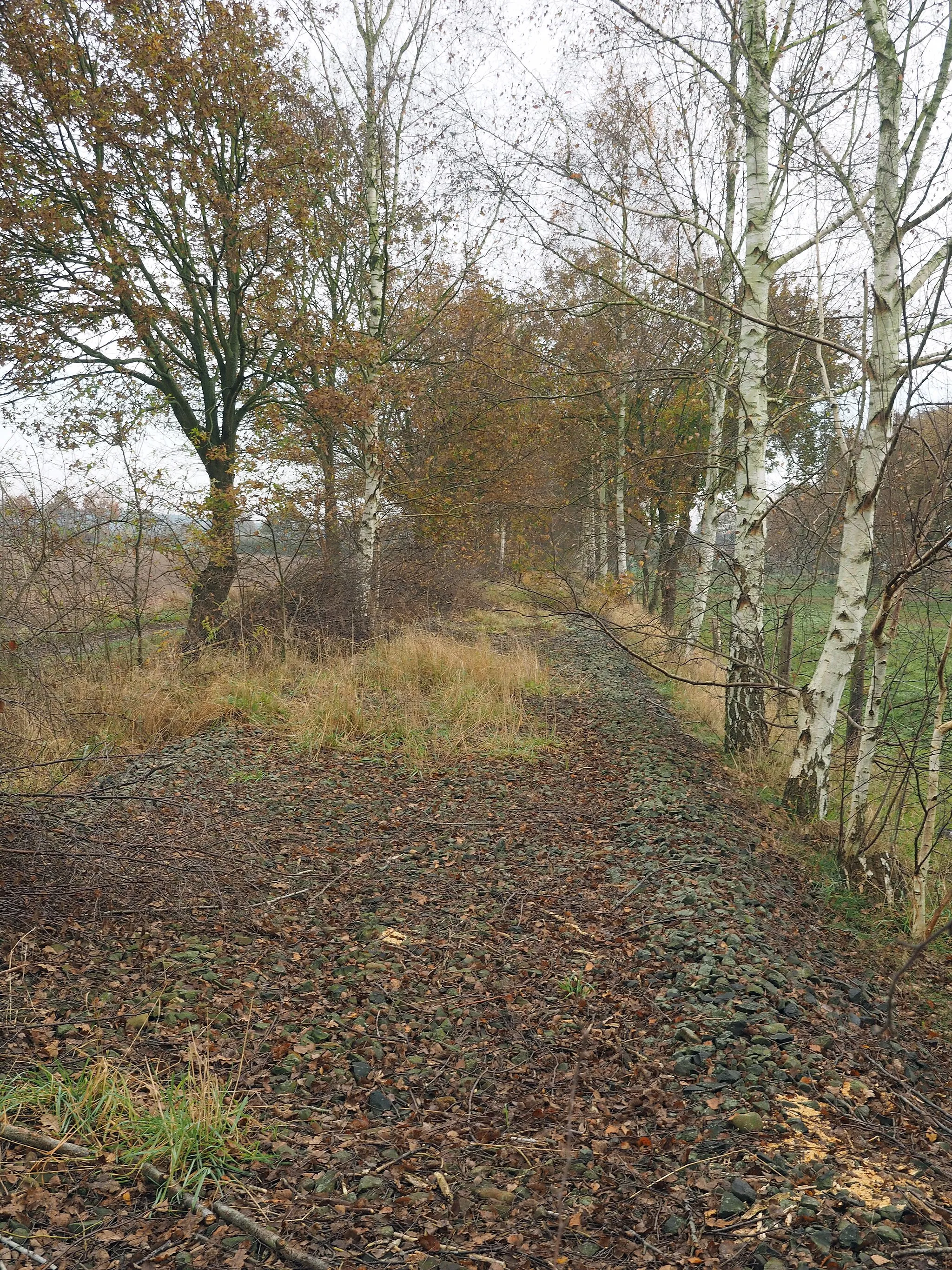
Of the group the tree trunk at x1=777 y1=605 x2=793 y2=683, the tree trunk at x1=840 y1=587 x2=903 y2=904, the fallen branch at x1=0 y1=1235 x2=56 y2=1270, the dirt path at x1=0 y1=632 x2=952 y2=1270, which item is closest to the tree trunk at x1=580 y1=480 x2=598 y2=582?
the tree trunk at x1=777 y1=605 x2=793 y2=683

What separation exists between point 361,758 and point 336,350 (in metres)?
5.80

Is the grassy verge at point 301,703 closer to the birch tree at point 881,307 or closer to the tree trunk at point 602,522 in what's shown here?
the birch tree at point 881,307

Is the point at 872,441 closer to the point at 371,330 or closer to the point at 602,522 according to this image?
the point at 371,330

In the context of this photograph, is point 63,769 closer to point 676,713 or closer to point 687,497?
point 676,713

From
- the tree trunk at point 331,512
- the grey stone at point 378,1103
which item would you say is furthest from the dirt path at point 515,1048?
the tree trunk at point 331,512

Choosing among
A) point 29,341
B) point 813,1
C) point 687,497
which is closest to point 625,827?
point 813,1

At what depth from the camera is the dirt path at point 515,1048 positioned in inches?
86.3

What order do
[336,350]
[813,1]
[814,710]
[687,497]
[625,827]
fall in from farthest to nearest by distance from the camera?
[687,497]
[336,350]
[813,1]
[625,827]
[814,710]

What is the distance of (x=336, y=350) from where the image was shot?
9906 millimetres

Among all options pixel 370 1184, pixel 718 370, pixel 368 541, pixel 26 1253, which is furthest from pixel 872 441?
pixel 368 541

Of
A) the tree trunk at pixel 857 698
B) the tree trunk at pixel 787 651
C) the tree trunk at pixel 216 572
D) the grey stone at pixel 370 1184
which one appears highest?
the tree trunk at pixel 216 572

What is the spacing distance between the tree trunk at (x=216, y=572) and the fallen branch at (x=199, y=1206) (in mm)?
7333

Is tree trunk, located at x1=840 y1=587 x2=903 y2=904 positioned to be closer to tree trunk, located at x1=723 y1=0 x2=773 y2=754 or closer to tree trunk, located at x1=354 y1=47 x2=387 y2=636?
tree trunk, located at x1=723 y1=0 x2=773 y2=754

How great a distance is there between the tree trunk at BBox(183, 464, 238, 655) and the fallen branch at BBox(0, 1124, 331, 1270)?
733 centimetres
